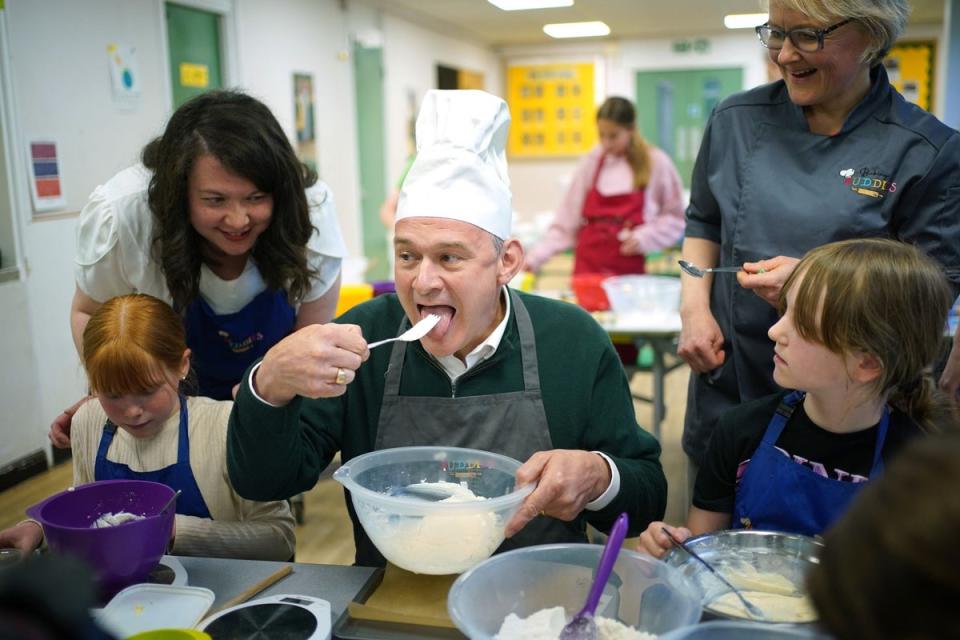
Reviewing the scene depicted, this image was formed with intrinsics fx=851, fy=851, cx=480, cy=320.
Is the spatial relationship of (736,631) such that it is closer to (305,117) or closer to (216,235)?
(216,235)

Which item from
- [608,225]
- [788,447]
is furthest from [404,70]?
[788,447]

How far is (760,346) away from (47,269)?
3.65 meters

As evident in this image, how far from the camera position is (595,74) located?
11.3 meters

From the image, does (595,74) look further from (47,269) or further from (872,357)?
(872,357)

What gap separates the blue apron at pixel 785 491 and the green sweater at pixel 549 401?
15 cm

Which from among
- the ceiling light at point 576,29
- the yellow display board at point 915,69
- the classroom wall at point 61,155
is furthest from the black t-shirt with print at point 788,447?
the yellow display board at point 915,69

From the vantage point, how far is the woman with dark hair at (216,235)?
1837mm

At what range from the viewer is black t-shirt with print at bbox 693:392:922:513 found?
1.38 meters

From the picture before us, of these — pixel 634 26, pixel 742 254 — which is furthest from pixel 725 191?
pixel 634 26

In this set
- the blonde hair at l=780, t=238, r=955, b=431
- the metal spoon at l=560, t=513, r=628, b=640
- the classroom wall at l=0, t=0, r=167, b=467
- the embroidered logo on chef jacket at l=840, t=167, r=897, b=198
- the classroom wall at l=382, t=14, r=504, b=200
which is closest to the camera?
the metal spoon at l=560, t=513, r=628, b=640

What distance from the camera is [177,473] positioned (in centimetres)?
166

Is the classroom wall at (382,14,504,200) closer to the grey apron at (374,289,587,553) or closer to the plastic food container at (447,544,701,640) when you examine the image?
the grey apron at (374,289,587,553)

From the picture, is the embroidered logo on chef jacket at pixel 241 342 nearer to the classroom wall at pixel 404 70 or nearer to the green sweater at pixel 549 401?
the green sweater at pixel 549 401

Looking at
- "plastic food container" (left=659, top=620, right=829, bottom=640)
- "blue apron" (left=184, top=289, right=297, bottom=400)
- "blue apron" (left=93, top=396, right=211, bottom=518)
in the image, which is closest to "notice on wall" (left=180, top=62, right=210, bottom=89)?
"blue apron" (left=184, top=289, right=297, bottom=400)
